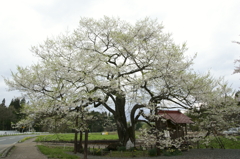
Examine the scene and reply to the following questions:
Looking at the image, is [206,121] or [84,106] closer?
[84,106]

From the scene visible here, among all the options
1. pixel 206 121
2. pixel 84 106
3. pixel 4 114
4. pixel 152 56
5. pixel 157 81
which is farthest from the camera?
pixel 4 114

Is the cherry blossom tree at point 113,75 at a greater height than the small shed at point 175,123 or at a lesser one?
greater

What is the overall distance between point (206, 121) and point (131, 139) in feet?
18.3

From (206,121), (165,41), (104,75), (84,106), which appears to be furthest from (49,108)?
(206,121)

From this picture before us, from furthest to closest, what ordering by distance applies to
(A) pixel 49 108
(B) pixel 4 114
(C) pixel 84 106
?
(B) pixel 4 114 < (C) pixel 84 106 < (A) pixel 49 108

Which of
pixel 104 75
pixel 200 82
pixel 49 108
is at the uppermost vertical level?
pixel 104 75

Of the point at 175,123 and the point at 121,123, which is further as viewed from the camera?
the point at 121,123

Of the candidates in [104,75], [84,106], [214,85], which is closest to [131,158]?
[84,106]

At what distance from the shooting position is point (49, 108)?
27.5 ft

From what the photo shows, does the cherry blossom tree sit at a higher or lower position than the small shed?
higher

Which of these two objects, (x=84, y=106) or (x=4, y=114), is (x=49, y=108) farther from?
(x=4, y=114)

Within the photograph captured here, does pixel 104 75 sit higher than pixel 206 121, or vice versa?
→ pixel 104 75

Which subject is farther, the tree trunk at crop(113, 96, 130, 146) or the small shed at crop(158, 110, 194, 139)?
the tree trunk at crop(113, 96, 130, 146)

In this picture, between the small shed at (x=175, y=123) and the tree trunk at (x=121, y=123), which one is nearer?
the small shed at (x=175, y=123)
